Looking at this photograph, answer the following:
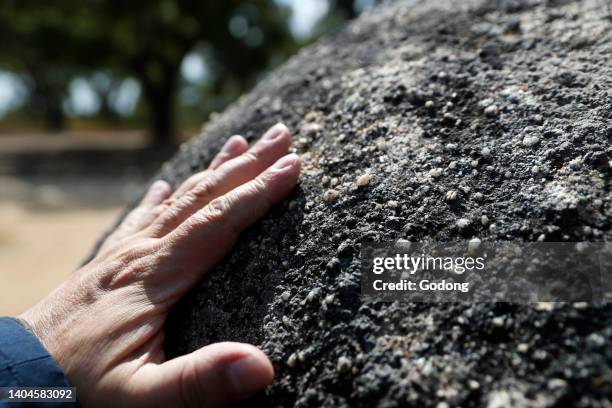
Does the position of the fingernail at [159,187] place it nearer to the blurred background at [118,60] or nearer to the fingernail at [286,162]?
the fingernail at [286,162]

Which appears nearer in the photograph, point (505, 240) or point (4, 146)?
point (505, 240)

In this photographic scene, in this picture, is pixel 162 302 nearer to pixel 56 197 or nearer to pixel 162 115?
pixel 56 197

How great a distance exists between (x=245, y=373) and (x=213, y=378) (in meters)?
0.08

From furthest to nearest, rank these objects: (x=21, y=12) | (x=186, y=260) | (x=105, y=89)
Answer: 1. (x=105, y=89)
2. (x=21, y=12)
3. (x=186, y=260)

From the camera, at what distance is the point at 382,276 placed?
49.9 inches

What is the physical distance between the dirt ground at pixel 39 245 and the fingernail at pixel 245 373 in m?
4.29

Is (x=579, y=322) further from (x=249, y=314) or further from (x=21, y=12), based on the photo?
(x=21, y=12)

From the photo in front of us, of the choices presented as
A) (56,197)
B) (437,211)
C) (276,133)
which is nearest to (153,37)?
(56,197)

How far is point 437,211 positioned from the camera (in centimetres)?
135

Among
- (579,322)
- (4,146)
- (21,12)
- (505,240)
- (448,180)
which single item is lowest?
(579,322)

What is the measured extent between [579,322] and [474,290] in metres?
0.22

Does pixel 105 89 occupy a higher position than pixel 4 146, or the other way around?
pixel 105 89

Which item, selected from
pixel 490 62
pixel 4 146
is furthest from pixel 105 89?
pixel 490 62

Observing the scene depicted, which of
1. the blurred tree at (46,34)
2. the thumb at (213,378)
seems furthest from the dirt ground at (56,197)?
the blurred tree at (46,34)
